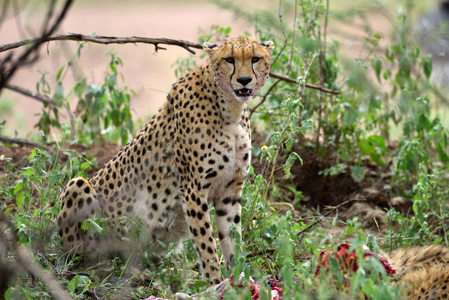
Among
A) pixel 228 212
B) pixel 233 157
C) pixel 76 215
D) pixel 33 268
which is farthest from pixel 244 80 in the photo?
pixel 33 268

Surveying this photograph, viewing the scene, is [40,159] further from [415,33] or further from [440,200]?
[440,200]

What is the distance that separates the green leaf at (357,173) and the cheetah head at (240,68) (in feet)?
5.41

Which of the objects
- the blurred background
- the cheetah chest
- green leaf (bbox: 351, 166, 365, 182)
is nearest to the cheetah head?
the cheetah chest

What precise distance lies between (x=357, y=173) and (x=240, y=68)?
182 centimetres

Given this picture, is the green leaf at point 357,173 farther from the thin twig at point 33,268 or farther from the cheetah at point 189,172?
the thin twig at point 33,268

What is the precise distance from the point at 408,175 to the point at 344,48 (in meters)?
2.92

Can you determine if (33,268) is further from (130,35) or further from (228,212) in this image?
(130,35)

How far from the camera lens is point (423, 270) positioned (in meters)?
3.15

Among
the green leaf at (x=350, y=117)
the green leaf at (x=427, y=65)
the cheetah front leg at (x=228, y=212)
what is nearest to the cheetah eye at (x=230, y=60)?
the cheetah front leg at (x=228, y=212)

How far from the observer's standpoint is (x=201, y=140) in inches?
144

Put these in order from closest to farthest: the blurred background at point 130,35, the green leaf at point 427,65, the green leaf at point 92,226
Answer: the green leaf at point 92,226 → the green leaf at point 427,65 → the blurred background at point 130,35

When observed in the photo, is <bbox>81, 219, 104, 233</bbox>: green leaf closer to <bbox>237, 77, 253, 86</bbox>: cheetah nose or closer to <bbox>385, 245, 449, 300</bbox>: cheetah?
<bbox>237, 77, 253, 86</bbox>: cheetah nose

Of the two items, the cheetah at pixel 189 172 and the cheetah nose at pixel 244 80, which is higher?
the cheetah nose at pixel 244 80

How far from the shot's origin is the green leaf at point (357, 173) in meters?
5.00
